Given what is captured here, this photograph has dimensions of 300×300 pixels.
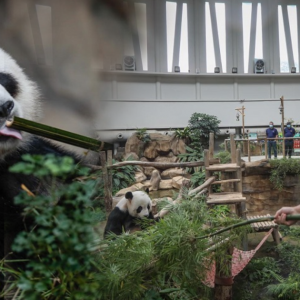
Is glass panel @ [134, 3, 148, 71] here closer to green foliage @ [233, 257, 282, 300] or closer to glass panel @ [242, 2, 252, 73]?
glass panel @ [242, 2, 252, 73]

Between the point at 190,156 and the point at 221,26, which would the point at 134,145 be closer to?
the point at 190,156

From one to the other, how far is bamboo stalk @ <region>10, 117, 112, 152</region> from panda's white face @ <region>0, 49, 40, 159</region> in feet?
0.06

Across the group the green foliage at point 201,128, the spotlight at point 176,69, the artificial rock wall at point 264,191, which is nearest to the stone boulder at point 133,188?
the green foliage at point 201,128

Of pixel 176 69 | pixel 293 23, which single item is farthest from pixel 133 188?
pixel 293 23

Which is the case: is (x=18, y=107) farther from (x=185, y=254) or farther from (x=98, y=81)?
(x=185, y=254)

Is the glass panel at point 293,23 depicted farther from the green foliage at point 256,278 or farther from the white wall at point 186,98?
the green foliage at point 256,278

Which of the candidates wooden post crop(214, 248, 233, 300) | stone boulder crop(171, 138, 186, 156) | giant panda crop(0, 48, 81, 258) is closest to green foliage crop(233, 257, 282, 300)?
wooden post crop(214, 248, 233, 300)

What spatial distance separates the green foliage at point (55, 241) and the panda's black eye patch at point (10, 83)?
223 millimetres

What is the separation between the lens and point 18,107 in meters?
0.77

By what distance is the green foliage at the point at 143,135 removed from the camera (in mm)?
1320

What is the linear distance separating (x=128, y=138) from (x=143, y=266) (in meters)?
0.52

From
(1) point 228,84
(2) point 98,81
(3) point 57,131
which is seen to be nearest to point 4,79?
(3) point 57,131

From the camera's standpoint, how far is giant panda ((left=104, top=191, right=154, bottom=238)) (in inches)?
45.9

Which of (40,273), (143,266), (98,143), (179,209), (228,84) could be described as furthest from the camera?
(228,84)
